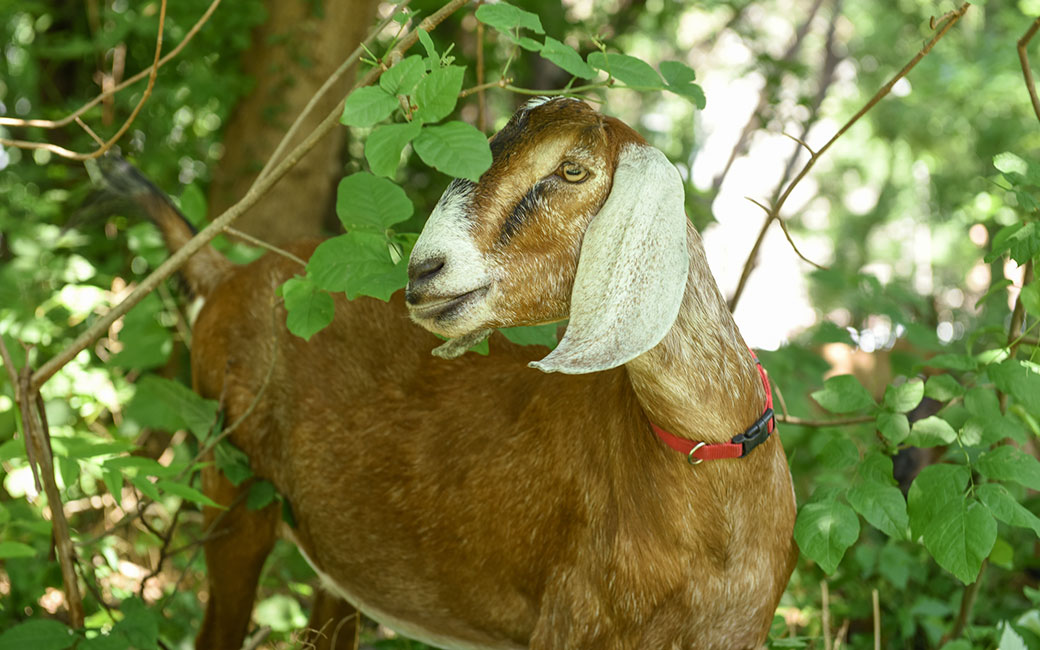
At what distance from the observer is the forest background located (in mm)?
2127

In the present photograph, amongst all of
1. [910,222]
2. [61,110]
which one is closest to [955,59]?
[910,222]

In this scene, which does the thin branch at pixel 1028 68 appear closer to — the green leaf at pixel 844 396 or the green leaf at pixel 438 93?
the green leaf at pixel 844 396

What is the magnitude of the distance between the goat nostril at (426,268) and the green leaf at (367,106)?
0.29 metres

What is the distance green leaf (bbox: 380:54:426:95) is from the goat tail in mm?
1678

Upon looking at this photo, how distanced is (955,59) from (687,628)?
10711 millimetres

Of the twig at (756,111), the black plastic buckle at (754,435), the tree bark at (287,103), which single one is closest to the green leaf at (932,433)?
the black plastic buckle at (754,435)

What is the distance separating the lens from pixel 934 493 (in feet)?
7.12

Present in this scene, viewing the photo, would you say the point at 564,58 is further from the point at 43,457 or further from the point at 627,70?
the point at 43,457

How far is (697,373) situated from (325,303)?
94 cm

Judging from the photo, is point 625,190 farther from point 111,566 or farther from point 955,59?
point 955,59

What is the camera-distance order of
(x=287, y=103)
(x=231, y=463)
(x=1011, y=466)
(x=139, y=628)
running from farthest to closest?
1. (x=287, y=103)
2. (x=231, y=463)
3. (x=139, y=628)
4. (x=1011, y=466)

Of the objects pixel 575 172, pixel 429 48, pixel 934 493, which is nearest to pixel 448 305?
pixel 575 172

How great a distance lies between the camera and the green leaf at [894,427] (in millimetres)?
2328

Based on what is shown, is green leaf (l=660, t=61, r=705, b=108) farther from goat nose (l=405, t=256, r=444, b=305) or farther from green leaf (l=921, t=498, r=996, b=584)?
green leaf (l=921, t=498, r=996, b=584)
